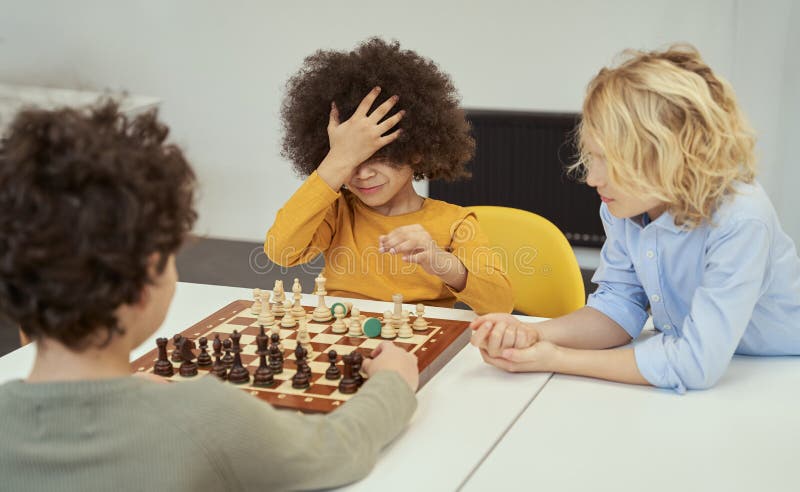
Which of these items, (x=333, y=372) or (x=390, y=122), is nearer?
(x=333, y=372)

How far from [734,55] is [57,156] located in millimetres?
3688

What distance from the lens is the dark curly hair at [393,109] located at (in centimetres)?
226

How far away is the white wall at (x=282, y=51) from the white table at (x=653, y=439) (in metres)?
2.73

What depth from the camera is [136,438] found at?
1147 millimetres

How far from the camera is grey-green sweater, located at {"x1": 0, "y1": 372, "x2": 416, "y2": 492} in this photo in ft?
3.73

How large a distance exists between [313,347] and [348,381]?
0.26 meters

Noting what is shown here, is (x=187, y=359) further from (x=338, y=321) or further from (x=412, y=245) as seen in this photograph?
(x=412, y=245)

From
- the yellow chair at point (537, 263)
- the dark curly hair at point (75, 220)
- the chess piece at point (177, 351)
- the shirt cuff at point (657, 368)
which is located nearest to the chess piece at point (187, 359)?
the chess piece at point (177, 351)

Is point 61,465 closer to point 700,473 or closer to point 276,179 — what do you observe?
point 700,473

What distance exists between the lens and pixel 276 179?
5.11 metres

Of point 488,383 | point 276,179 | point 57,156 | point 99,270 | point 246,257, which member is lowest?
point 246,257

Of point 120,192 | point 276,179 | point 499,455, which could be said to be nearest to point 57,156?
point 120,192

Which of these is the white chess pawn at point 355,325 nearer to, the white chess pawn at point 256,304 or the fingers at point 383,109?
the white chess pawn at point 256,304

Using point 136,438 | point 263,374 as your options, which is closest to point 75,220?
point 136,438
